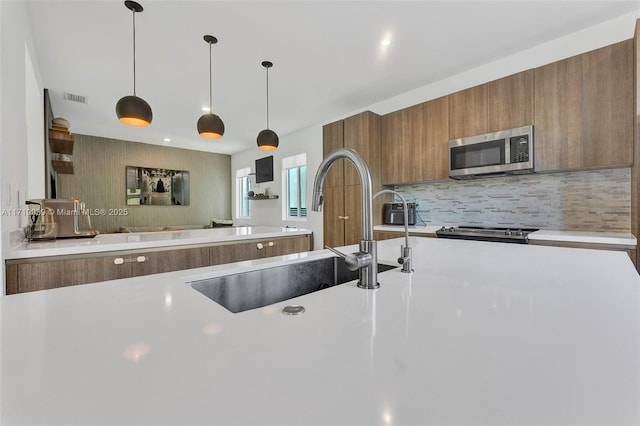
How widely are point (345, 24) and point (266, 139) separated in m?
1.22

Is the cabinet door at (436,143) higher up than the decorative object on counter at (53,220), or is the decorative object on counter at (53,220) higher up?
the cabinet door at (436,143)

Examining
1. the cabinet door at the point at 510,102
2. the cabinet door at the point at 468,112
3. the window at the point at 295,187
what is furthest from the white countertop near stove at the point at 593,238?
the window at the point at 295,187

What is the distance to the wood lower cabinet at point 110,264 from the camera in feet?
4.93

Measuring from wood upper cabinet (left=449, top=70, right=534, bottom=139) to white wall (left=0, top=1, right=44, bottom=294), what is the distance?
3.45 metres

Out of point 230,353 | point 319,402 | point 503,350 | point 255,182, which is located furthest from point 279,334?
point 255,182

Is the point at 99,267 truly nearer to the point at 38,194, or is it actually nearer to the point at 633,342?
the point at 633,342

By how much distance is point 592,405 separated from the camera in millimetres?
325

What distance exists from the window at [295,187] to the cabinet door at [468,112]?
9.41 ft

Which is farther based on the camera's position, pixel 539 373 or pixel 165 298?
pixel 165 298

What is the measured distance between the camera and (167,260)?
6.24 ft

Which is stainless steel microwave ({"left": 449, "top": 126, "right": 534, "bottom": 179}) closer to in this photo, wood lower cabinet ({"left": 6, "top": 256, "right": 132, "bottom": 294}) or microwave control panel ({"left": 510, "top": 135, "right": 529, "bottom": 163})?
microwave control panel ({"left": 510, "top": 135, "right": 529, "bottom": 163})

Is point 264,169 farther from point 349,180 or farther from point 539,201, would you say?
point 539,201

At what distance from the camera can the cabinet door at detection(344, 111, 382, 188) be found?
12.0 feet

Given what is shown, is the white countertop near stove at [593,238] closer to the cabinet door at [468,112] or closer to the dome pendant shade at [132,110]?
the cabinet door at [468,112]
